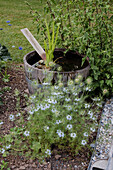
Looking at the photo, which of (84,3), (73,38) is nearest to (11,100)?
(73,38)

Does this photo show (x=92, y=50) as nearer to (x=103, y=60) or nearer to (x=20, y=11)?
(x=103, y=60)

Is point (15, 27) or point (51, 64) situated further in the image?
point (15, 27)

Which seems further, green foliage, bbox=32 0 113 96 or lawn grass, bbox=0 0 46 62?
lawn grass, bbox=0 0 46 62

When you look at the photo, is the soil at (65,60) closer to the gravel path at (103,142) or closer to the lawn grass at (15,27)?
the lawn grass at (15,27)

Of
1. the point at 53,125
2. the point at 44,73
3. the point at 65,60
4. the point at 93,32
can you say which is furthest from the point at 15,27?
the point at 53,125

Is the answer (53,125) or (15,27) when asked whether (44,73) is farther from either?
(15,27)

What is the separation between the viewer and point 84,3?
2.93m

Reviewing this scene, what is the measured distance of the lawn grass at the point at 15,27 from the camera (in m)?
4.95

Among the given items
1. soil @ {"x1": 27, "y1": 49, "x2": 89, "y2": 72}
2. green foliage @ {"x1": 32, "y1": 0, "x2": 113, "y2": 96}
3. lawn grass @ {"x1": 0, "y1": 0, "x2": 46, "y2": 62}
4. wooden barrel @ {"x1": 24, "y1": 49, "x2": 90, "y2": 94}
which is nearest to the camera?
wooden barrel @ {"x1": 24, "y1": 49, "x2": 90, "y2": 94}

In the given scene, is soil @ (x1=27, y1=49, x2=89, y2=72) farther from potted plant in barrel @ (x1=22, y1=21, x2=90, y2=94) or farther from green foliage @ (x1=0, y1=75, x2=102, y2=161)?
green foliage @ (x1=0, y1=75, x2=102, y2=161)

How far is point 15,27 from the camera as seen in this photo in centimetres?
698

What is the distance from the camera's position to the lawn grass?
16.2 feet

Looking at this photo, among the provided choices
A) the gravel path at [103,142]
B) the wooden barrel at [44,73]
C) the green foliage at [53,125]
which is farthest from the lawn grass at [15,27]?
the gravel path at [103,142]

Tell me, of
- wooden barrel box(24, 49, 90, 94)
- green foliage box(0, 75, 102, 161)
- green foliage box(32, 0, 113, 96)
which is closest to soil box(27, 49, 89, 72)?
wooden barrel box(24, 49, 90, 94)
